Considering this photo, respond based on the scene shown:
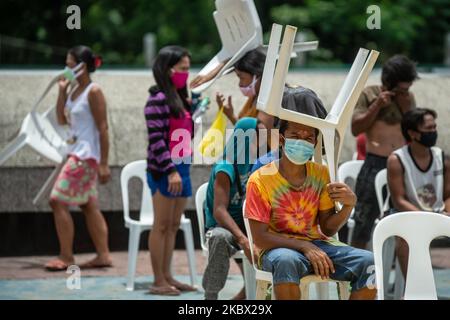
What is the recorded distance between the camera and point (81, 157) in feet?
30.3

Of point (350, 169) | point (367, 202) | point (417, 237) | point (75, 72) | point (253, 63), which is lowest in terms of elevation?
point (417, 237)

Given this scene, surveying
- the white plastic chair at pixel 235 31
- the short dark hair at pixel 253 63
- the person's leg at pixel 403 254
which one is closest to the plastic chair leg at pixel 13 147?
the white plastic chair at pixel 235 31

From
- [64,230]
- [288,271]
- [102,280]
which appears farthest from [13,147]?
[288,271]

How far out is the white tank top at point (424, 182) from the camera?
25.9ft

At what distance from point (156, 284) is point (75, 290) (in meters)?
0.55

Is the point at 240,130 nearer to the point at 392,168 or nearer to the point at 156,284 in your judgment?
the point at 392,168

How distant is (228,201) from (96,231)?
8.54ft

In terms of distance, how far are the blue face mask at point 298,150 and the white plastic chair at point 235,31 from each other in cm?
160

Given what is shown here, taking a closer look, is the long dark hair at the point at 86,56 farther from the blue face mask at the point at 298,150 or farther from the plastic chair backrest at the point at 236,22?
the blue face mask at the point at 298,150

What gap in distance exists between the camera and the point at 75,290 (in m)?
8.50

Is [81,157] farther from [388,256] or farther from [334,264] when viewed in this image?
[334,264]

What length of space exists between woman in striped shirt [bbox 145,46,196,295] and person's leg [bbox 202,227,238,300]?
1335 mm

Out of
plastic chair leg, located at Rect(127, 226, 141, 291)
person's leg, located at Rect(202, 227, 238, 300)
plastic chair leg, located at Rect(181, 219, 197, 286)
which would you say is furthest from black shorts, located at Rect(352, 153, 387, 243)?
person's leg, located at Rect(202, 227, 238, 300)
